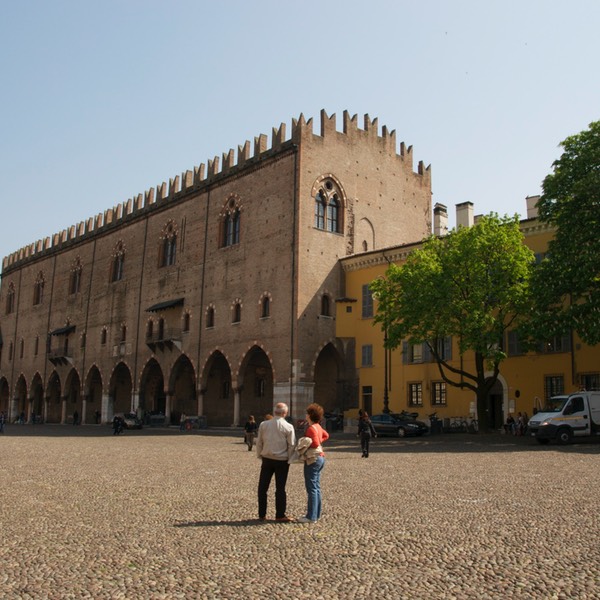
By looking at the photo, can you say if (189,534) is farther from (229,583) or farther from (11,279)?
(11,279)

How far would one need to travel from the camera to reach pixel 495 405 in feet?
109

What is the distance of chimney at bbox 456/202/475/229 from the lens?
38594 mm

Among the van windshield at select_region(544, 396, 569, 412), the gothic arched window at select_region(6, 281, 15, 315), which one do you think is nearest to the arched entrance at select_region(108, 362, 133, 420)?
the gothic arched window at select_region(6, 281, 15, 315)

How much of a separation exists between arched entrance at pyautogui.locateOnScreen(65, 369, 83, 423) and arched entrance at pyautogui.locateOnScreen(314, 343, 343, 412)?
25.6 m

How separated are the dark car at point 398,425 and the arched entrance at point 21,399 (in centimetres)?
4234

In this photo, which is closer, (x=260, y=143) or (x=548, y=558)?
Result: (x=548, y=558)

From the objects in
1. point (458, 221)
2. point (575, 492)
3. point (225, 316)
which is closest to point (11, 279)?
point (225, 316)

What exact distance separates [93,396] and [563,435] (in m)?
42.1

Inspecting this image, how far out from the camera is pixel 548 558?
6629 millimetres

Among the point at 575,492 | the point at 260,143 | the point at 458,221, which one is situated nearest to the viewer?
the point at 575,492

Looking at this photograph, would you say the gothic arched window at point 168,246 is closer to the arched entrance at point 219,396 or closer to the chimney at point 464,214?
the arched entrance at point 219,396

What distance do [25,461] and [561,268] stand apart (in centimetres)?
1770

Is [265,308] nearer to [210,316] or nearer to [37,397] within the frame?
[210,316]

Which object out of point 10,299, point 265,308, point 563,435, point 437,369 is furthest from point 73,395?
point 563,435
